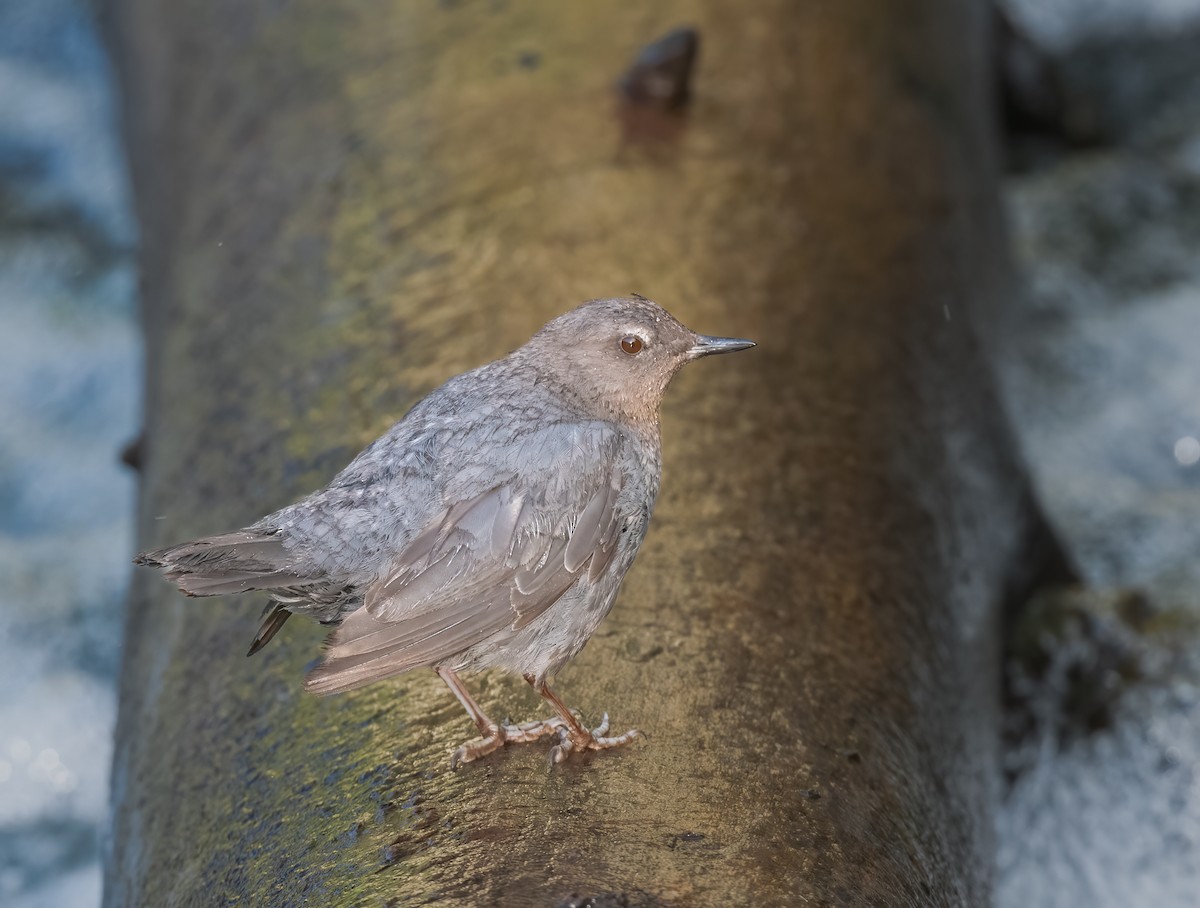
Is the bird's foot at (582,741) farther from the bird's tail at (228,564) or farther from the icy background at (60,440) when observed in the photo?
the icy background at (60,440)

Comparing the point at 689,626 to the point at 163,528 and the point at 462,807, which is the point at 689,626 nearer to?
the point at 462,807

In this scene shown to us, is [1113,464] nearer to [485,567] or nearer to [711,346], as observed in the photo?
[711,346]

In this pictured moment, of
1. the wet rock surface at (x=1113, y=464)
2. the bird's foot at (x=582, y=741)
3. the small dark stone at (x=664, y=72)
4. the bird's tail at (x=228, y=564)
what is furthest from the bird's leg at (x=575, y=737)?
the small dark stone at (x=664, y=72)

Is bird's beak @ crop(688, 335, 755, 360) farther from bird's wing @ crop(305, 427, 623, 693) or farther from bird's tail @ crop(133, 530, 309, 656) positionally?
bird's tail @ crop(133, 530, 309, 656)

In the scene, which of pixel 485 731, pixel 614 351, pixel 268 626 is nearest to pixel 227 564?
pixel 268 626

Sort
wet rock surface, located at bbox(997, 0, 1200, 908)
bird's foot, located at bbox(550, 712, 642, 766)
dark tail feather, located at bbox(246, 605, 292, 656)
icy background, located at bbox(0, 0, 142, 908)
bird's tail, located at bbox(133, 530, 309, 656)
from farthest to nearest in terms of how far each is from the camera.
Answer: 1. icy background, located at bbox(0, 0, 142, 908)
2. wet rock surface, located at bbox(997, 0, 1200, 908)
3. dark tail feather, located at bbox(246, 605, 292, 656)
4. bird's foot, located at bbox(550, 712, 642, 766)
5. bird's tail, located at bbox(133, 530, 309, 656)

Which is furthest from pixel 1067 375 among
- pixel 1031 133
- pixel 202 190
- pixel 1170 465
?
pixel 202 190

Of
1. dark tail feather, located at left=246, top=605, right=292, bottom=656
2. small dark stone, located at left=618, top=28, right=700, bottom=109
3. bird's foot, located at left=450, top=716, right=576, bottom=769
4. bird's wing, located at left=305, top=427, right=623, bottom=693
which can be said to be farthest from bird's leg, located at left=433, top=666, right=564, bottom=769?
small dark stone, located at left=618, top=28, right=700, bottom=109
